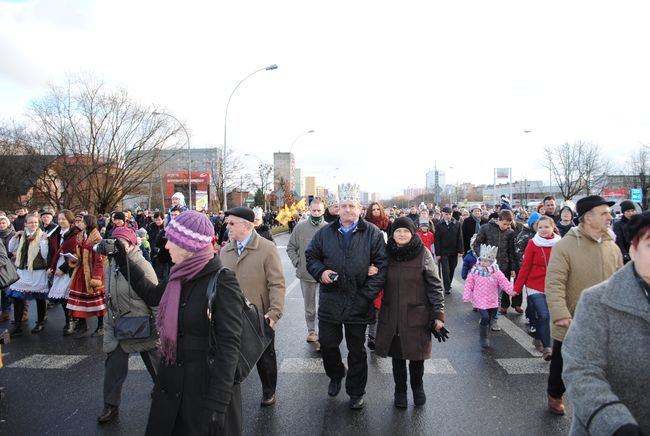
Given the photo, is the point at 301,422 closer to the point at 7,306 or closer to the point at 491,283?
the point at 491,283

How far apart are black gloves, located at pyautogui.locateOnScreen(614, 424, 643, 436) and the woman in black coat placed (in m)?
1.79

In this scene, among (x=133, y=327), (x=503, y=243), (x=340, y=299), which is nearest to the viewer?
(x=133, y=327)

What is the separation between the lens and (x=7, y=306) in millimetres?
8250

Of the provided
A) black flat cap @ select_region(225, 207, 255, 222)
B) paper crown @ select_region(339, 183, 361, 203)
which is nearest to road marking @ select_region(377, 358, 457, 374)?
paper crown @ select_region(339, 183, 361, 203)

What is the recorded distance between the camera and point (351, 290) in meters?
4.29

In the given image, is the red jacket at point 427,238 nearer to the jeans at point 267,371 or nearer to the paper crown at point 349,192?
the paper crown at point 349,192

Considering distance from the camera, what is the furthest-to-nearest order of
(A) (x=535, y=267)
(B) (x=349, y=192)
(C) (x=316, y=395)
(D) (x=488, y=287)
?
(D) (x=488, y=287)
(A) (x=535, y=267)
(B) (x=349, y=192)
(C) (x=316, y=395)

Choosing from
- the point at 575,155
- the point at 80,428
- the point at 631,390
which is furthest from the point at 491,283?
the point at 575,155

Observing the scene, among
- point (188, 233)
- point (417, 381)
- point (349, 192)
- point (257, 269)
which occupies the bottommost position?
point (417, 381)

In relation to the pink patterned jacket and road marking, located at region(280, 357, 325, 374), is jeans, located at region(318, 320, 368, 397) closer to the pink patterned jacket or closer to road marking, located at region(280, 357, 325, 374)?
road marking, located at region(280, 357, 325, 374)

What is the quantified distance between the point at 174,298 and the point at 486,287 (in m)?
5.15

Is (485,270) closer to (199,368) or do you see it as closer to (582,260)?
(582,260)

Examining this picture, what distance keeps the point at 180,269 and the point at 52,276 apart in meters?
6.32

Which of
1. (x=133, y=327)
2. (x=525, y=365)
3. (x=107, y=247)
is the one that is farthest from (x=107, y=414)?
(x=525, y=365)
